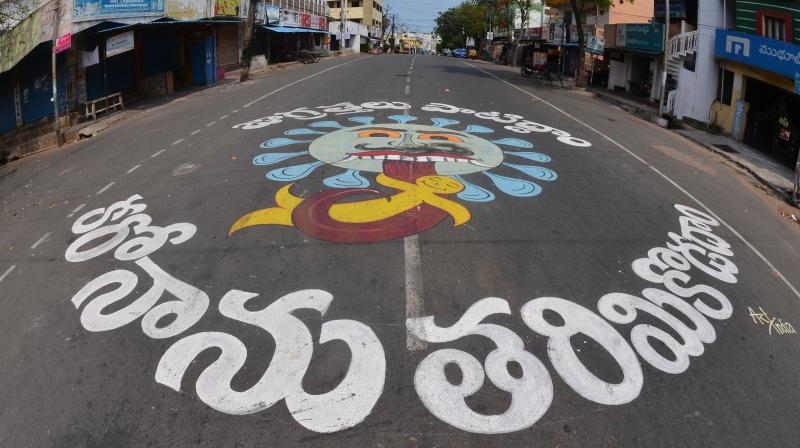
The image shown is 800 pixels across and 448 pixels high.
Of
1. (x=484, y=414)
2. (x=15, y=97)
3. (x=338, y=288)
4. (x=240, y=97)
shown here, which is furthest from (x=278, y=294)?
(x=240, y=97)

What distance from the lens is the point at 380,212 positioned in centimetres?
842

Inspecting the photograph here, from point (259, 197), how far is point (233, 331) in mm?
3826

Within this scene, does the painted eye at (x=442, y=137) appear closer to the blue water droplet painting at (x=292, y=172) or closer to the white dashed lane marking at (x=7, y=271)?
the blue water droplet painting at (x=292, y=172)

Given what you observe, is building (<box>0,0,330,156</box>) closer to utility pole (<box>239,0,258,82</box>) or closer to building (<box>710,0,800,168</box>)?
utility pole (<box>239,0,258,82</box>)

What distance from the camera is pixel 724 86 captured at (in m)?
19.2

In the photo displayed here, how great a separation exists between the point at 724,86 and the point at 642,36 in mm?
8737

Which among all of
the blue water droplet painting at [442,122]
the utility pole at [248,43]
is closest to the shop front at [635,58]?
the blue water droplet painting at [442,122]

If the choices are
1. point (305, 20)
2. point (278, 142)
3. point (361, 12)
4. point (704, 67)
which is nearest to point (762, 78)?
point (704, 67)

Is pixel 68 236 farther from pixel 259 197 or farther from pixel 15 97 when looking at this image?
pixel 15 97

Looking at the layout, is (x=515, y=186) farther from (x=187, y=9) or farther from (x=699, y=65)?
(x=187, y=9)

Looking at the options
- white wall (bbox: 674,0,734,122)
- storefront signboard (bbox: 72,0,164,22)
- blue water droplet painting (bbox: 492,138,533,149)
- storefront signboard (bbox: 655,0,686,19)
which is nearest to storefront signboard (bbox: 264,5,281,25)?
storefront signboard (bbox: 72,0,164,22)

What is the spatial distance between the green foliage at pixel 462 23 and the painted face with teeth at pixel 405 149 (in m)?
76.7

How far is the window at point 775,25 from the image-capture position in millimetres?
15488

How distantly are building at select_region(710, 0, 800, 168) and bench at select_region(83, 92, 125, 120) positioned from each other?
20816 mm
